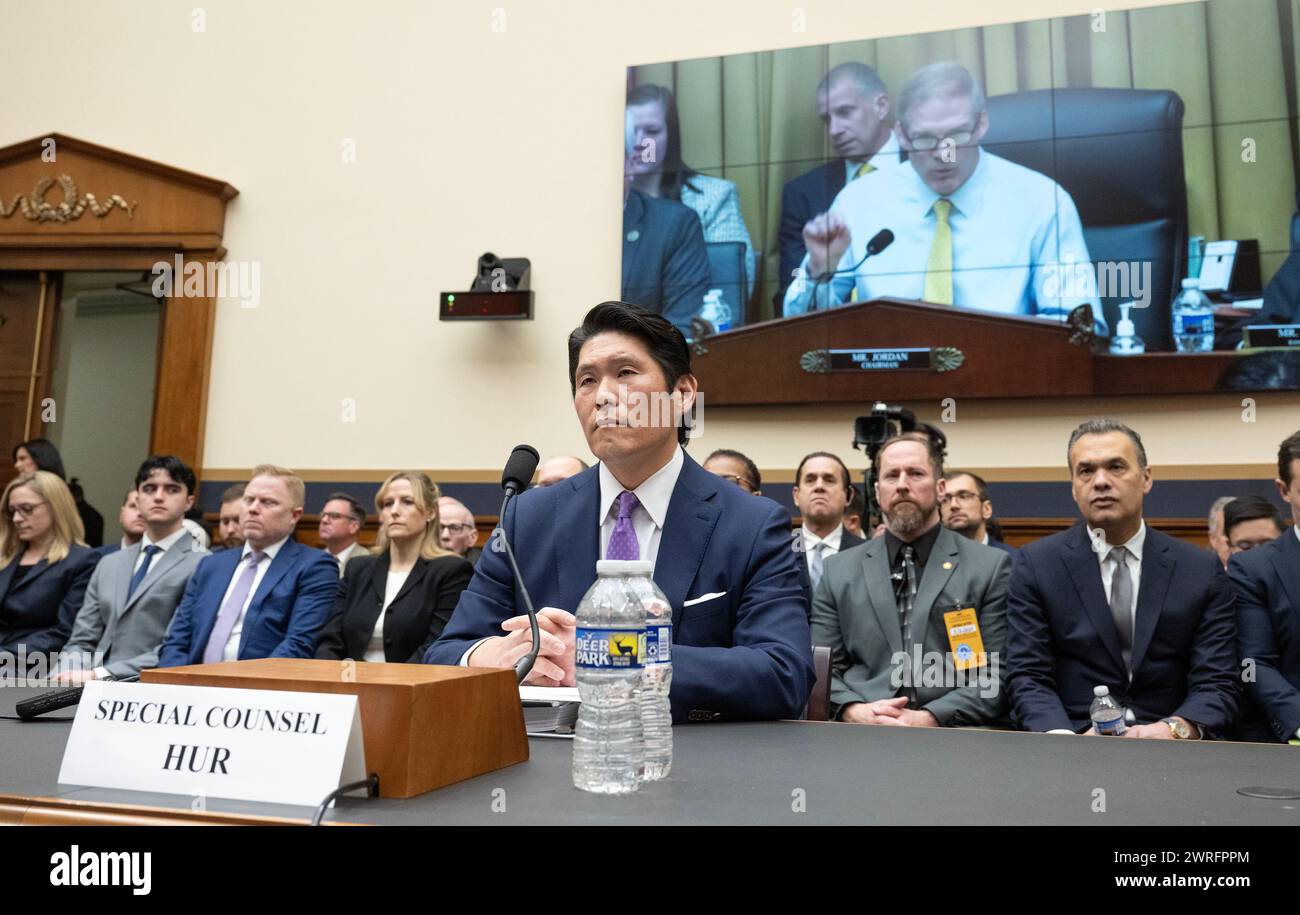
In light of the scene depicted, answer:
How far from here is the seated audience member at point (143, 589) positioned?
393 centimetres

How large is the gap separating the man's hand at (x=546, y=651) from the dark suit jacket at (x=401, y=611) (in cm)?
225

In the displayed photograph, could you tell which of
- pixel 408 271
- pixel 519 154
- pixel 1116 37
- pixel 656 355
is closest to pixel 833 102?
pixel 1116 37

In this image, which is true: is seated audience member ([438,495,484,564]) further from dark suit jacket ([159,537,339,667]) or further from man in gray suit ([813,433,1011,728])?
man in gray suit ([813,433,1011,728])

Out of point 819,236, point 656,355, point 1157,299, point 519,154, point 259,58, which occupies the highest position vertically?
point 259,58

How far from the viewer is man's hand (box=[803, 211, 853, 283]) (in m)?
5.67

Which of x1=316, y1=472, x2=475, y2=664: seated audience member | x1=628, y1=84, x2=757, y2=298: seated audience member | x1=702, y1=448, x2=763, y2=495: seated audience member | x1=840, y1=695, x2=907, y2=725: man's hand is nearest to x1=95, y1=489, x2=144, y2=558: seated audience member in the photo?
x1=316, y1=472, x2=475, y2=664: seated audience member

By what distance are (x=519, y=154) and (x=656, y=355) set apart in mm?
5097

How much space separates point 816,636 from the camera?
10.6 ft

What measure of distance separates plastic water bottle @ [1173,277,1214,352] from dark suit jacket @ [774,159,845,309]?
177cm

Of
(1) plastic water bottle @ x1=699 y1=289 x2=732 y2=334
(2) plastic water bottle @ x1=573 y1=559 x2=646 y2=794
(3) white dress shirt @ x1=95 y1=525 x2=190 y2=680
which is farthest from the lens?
(1) plastic water bottle @ x1=699 y1=289 x2=732 y2=334

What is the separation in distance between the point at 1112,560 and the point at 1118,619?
0.17m

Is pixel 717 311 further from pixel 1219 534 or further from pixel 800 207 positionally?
pixel 1219 534

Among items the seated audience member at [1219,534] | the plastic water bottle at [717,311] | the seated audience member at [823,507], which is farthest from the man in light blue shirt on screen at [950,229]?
the seated audience member at [823,507]
